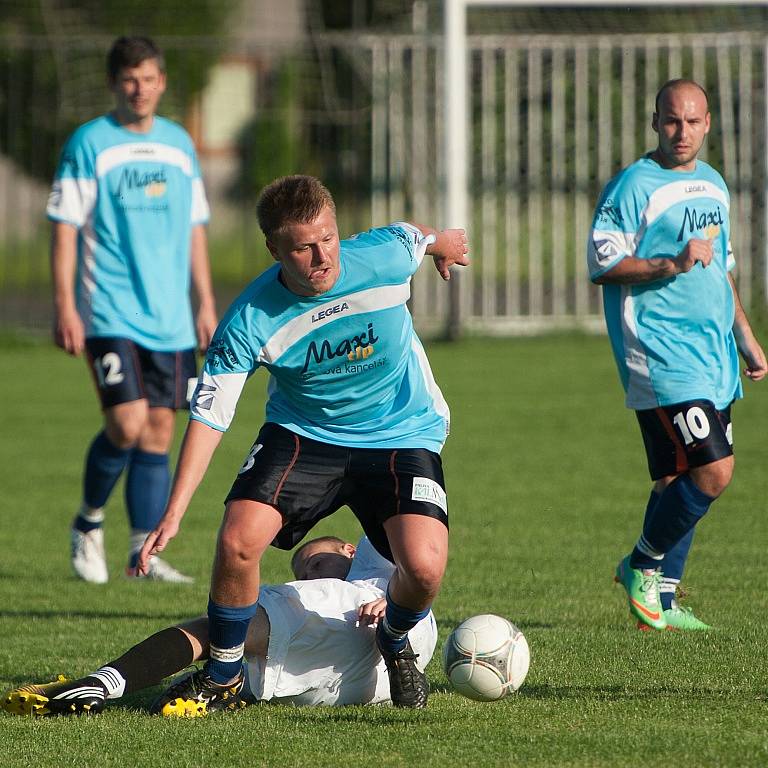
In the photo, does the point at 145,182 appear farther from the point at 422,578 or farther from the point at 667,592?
the point at 422,578

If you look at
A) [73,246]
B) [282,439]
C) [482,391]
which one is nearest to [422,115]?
[482,391]

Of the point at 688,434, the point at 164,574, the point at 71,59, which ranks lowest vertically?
the point at 164,574

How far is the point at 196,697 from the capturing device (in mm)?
4523

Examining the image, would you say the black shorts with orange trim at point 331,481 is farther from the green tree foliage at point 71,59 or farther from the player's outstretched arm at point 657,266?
the green tree foliage at point 71,59

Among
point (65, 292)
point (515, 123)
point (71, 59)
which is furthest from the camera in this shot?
point (71, 59)

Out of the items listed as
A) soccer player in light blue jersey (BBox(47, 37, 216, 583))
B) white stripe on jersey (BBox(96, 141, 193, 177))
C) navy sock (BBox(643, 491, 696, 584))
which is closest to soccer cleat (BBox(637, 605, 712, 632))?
navy sock (BBox(643, 491, 696, 584))

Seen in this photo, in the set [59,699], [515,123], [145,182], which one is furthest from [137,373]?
[515,123]

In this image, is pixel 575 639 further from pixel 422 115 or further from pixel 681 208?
pixel 422 115

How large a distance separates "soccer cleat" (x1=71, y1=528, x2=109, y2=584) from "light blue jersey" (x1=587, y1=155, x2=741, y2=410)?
272cm

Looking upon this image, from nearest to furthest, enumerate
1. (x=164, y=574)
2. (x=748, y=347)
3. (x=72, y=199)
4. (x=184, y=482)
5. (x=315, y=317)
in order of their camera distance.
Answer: (x=184, y=482)
(x=315, y=317)
(x=748, y=347)
(x=164, y=574)
(x=72, y=199)

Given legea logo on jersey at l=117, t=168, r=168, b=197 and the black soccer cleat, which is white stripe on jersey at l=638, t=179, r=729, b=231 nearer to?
the black soccer cleat

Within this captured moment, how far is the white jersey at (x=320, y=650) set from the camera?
463 centimetres

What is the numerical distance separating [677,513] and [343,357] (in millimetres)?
1779

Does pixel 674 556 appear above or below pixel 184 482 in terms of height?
below
